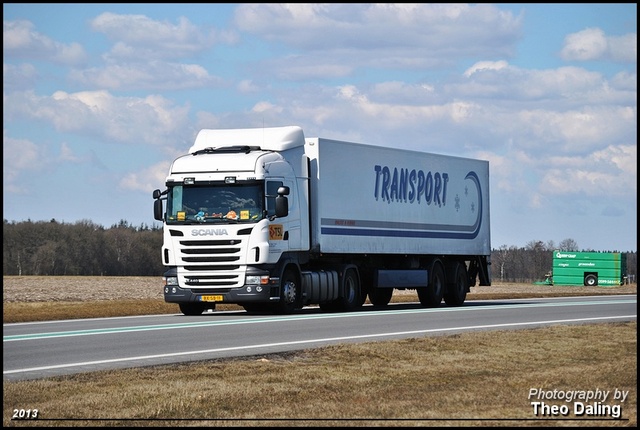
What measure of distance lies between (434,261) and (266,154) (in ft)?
29.6

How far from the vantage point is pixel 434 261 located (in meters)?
34.6

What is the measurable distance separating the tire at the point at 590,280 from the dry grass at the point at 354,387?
56116 mm

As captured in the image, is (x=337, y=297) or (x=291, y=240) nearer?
(x=291, y=240)

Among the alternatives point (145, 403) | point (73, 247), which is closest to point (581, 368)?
point (145, 403)

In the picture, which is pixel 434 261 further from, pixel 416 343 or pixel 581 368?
pixel 581 368

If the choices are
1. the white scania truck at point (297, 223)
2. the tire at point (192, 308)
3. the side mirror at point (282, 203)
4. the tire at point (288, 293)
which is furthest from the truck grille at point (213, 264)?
the tire at point (192, 308)

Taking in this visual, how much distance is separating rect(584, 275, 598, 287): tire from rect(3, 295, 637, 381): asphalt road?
43.6 meters

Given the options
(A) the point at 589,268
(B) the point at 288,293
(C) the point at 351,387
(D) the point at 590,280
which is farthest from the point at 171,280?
(A) the point at 589,268

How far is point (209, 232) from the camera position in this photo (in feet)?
87.1

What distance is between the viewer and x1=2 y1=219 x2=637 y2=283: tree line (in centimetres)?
10094

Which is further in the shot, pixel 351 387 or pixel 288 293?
pixel 288 293

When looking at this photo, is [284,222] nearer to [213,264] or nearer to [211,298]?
[213,264]

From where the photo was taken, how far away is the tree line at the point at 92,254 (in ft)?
331

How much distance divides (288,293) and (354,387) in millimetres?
14693
